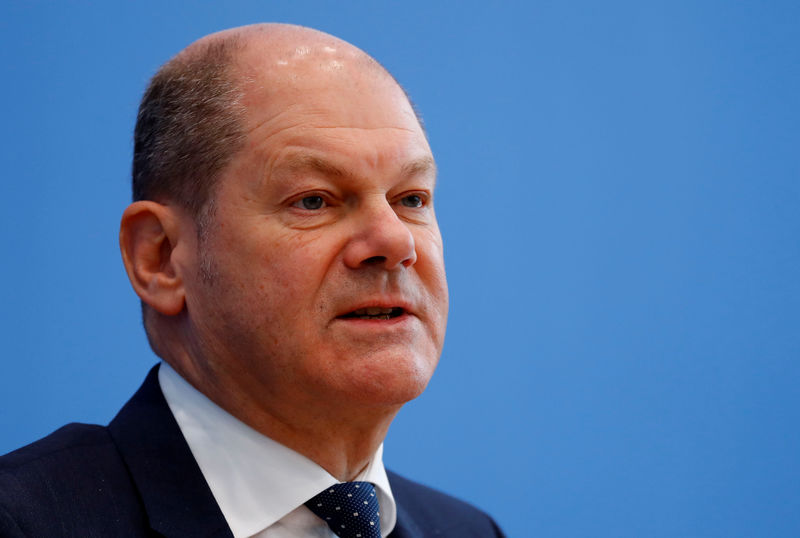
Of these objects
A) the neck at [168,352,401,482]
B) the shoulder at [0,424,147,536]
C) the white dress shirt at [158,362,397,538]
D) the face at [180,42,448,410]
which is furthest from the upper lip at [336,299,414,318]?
the shoulder at [0,424,147,536]

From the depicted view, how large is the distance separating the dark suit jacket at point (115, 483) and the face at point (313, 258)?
0.16 meters

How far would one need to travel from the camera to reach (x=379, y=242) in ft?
4.92

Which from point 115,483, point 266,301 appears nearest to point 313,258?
point 266,301

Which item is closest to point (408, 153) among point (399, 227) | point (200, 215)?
point (399, 227)

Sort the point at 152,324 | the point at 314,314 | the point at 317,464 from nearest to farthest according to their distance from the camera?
the point at 314,314 < the point at 317,464 < the point at 152,324

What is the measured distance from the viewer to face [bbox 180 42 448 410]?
1.49 m

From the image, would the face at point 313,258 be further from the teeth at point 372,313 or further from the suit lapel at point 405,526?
the suit lapel at point 405,526

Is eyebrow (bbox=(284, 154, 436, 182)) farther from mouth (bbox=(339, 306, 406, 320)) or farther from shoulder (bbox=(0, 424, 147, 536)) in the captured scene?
shoulder (bbox=(0, 424, 147, 536))

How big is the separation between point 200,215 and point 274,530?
1.73 feet

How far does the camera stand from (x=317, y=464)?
160 cm

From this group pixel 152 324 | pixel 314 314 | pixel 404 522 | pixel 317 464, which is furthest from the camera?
pixel 404 522

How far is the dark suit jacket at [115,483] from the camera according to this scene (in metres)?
1.39

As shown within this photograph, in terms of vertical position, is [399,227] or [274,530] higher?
[399,227]

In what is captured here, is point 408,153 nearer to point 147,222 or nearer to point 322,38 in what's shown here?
point 322,38
